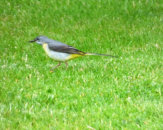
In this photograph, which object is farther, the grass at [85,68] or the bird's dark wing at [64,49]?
the bird's dark wing at [64,49]

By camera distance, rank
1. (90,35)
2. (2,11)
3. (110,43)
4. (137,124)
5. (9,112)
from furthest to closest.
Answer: (2,11)
(90,35)
(110,43)
(9,112)
(137,124)

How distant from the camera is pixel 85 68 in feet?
29.6

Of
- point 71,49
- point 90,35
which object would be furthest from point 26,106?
point 90,35

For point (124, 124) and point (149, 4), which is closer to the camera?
point (124, 124)

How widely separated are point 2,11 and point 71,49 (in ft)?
25.5

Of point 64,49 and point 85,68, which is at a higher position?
point 64,49

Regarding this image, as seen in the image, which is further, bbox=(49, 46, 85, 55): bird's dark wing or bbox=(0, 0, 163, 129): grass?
bbox=(49, 46, 85, 55): bird's dark wing

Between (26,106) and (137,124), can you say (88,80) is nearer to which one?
(26,106)

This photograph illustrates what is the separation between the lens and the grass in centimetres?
599

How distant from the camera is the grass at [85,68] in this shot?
5988 millimetres

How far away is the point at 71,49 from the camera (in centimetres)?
873

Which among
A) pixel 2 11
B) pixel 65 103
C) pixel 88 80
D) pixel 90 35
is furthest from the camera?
pixel 2 11

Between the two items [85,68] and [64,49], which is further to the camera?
[85,68]

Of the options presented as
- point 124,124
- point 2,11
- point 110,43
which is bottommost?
point 124,124
